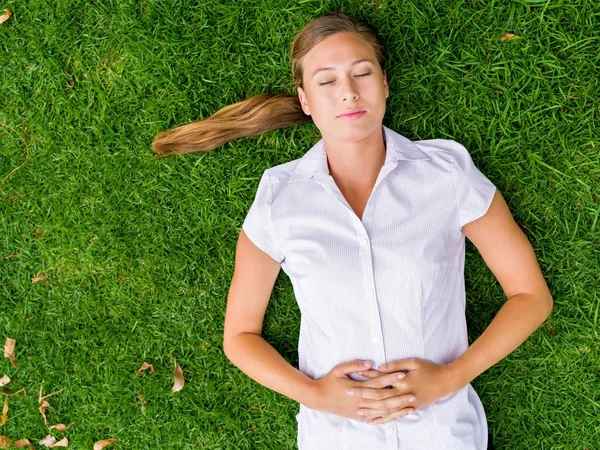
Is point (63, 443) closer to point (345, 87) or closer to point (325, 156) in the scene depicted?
point (325, 156)

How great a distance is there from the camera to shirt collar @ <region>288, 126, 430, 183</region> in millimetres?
2996

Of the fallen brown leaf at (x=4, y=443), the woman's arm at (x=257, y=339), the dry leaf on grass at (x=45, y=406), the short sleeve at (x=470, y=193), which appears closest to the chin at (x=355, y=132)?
the short sleeve at (x=470, y=193)

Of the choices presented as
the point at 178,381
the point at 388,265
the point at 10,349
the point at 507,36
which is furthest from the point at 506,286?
the point at 10,349

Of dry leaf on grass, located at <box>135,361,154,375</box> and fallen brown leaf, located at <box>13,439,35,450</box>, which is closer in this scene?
dry leaf on grass, located at <box>135,361,154,375</box>

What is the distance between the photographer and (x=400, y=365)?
289cm

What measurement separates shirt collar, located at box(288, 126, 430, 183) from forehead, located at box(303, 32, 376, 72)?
0.45 m

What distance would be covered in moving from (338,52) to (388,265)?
118cm

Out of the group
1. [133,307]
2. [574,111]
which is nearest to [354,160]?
[574,111]

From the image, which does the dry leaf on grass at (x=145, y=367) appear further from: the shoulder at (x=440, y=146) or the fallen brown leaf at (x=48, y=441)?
the shoulder at (x=440, y=146)

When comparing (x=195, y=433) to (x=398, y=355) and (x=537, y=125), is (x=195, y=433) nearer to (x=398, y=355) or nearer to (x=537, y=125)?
(x=398, y=355)

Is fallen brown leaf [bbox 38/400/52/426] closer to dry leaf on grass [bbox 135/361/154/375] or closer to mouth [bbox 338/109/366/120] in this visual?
dry leaf on grass [bbox 135/361/154/375]

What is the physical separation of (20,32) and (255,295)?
98.3 inches

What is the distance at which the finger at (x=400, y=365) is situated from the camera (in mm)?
2873

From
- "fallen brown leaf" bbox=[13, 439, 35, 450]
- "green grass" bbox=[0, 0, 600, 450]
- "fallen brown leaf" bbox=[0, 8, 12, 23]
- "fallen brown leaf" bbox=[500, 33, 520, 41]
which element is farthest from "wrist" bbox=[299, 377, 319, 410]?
"fallen brown leaf" bbox=[0, 8, 12, 23]
